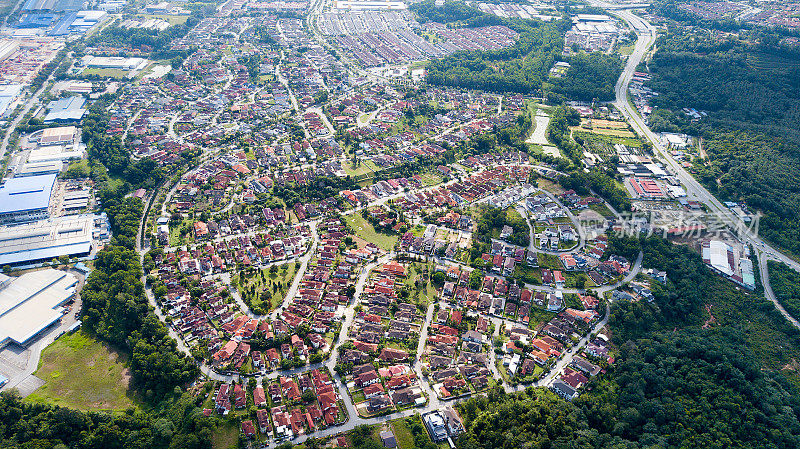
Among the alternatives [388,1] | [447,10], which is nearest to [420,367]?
[447,10]

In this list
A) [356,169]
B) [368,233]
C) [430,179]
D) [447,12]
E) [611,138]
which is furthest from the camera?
[447,12]

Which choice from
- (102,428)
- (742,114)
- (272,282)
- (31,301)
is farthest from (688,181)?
(31,301)

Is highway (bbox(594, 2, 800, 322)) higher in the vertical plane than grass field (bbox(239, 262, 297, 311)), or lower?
higher

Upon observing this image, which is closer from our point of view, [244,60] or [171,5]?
[244,60]

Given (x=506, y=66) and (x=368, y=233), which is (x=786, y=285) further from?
(x=506, y=66)

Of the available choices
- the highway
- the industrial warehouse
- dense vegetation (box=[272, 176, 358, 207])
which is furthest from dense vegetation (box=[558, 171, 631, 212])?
the industrial warehouse

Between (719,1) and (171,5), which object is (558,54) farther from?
(171,5)

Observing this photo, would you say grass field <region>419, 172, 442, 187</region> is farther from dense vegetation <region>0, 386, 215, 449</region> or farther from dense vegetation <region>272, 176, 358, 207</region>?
dense vegetation <region>0, 386, 215, 449</region>
